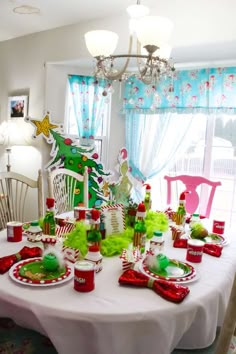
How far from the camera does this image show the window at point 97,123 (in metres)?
3.44

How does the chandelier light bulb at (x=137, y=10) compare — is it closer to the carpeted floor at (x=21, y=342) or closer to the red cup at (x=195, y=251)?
the red cup at (x=195, y=251)

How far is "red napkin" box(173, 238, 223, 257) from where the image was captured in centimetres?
147

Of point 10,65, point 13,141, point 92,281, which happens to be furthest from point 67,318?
point 10,65

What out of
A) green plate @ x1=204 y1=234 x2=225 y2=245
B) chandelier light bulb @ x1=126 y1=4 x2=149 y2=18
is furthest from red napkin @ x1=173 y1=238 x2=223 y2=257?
chandelier light bulb @ x1=126 y1=4 x2=149 y2=18

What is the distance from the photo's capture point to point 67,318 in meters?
0.96

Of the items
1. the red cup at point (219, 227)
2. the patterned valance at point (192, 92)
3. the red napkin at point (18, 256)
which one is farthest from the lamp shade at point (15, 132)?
the red cup at point (219, 227)

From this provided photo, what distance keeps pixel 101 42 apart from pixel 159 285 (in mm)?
1258

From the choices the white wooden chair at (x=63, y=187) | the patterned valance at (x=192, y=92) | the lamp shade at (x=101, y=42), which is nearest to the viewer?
the lamp shade at (x=101, y=42)

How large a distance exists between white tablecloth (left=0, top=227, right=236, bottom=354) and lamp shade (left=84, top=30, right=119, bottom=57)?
1.19m

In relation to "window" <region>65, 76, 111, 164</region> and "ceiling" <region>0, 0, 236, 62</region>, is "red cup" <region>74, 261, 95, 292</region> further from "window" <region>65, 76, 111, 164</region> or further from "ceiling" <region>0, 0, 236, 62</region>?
"window" <region>65, 76, 111, 164</region>

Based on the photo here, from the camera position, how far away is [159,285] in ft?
3.64

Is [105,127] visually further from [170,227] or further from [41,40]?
[170,227]

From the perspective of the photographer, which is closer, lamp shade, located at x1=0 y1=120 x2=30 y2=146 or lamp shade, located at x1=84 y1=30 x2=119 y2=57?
lamp shade, located at x1=84 y1=30 x2=119 y2=57

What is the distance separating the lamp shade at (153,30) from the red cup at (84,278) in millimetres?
1093
